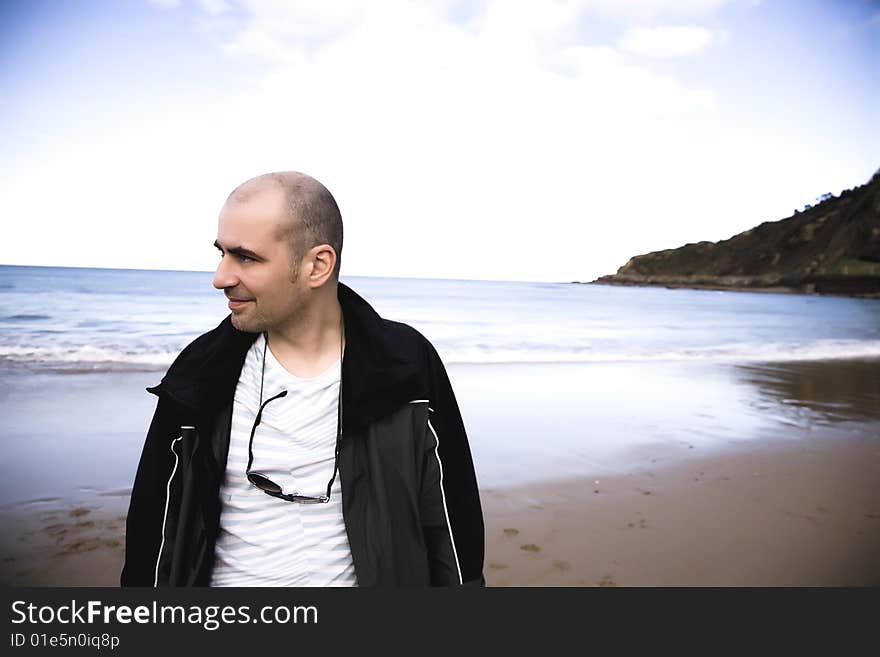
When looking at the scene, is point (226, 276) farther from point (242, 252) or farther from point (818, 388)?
point (818, 388)

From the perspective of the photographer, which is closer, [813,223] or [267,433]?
[267,433]

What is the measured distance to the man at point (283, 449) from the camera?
5.36 feet

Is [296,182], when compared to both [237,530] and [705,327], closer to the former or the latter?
[237,530]

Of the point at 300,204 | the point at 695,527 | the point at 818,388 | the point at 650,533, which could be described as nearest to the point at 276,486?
the point at 300,204

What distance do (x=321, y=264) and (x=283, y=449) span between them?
21.4 inches

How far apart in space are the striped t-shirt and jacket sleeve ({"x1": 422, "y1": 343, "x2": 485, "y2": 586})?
0.26 m

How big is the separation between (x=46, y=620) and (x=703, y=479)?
470cm

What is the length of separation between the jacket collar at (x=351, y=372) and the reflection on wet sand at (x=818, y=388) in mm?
7033

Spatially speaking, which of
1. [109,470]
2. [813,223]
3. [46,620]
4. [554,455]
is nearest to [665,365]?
[554,455]

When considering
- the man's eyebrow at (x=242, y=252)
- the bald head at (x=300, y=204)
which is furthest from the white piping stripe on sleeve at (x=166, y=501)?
the bald head at (x=300, y=204)

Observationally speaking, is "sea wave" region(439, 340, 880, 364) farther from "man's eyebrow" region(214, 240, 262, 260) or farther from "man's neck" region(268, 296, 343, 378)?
"man's eyebrow" region(214, 240, 262, 260)

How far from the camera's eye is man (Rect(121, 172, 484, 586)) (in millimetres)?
1634

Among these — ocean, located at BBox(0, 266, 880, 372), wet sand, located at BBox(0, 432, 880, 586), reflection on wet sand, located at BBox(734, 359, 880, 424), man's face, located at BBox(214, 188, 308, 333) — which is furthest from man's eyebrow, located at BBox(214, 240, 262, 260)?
ocean, located at BBox(0, 266, 880, 372)

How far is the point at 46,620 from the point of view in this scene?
165 centimetres
